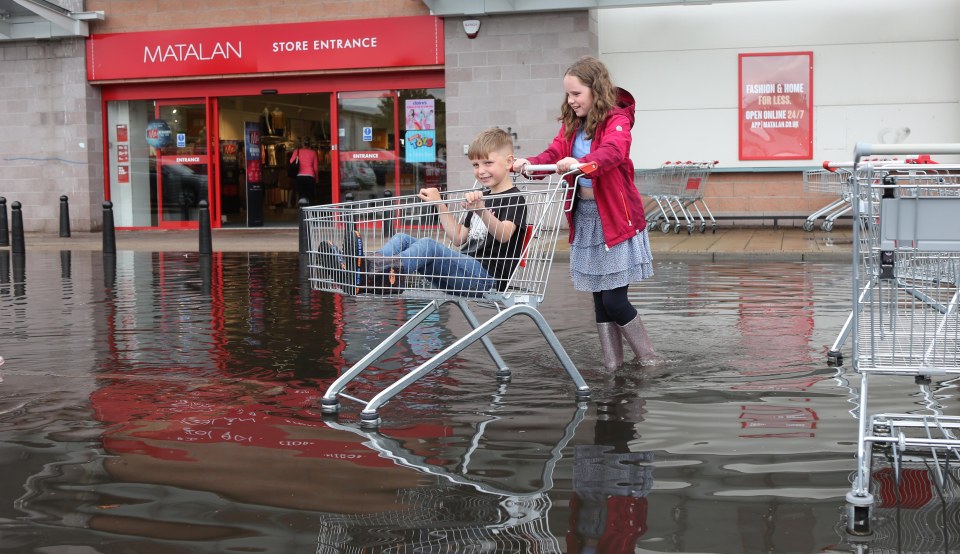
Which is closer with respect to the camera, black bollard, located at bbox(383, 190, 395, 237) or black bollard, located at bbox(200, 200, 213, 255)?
black bollard, located at bbox(383, 190, 395, 237)

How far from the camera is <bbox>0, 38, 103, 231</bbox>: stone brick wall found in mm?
22031

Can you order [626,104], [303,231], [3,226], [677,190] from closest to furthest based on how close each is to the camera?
[626,104] → [303,231] → [3,226] → [677,190]

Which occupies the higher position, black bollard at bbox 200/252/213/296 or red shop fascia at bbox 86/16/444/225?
red shop fascia at bbox 86/16/444/225

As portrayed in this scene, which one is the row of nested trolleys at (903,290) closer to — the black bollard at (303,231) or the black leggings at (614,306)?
the black leggings at (614,306)

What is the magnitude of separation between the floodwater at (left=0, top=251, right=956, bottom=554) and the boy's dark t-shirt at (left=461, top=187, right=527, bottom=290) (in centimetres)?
69

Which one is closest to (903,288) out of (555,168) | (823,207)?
(555,168)

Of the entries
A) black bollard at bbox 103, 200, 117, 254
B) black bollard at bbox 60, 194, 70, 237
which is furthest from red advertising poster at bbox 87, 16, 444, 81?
black bollard at bbox 103, 200, 117, 254

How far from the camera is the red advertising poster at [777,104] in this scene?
62.5 ft

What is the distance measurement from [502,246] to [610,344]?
135 cm

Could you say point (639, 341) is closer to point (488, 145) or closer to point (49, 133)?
point (488, 145)

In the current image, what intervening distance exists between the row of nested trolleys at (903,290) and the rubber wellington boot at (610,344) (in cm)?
191

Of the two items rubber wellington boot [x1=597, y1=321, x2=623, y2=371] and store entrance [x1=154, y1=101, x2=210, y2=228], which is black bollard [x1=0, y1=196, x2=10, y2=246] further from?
rubber wellington boot [x1=597, y1=321, x2=623, y2=371]

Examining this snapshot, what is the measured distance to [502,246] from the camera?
5.24 m

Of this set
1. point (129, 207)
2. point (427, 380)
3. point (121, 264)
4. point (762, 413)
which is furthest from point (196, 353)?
point (129, 207)
